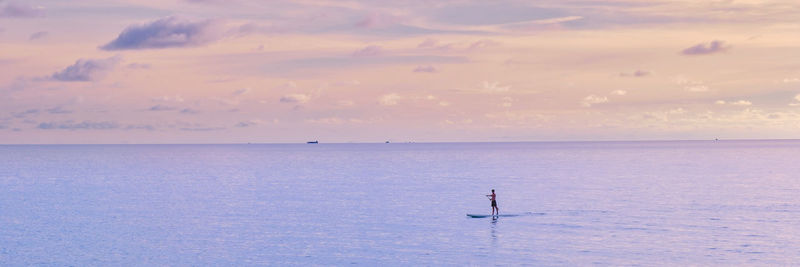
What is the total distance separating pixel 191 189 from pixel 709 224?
7589 cm

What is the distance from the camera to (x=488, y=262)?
46500 millimetres

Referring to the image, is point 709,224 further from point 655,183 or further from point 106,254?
point 655,183

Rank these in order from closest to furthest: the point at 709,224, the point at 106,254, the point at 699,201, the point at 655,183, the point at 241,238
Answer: the point at 106,254 → the point at 241,238 → the point at 709,224 → the point at 699,201 → the point at 655,183

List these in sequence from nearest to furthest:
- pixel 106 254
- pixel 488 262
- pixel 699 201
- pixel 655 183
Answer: pixel 488 262 → pixel 106 254 → pixel 699 201 → pixel 655 183

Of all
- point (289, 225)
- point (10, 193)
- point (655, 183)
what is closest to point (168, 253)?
point (289, 225)

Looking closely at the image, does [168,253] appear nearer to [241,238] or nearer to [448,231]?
[241,238]

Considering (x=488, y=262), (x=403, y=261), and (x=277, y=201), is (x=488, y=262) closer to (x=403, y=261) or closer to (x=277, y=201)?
(x=403, y=261)

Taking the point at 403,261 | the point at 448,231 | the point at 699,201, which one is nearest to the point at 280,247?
the point at 403,261

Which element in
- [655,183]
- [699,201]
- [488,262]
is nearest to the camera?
[488,262]

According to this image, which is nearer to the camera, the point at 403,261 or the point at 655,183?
the point at 403,261

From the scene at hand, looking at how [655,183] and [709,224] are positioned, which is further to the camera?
[655,183]

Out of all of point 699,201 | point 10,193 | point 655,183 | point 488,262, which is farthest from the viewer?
point 655,183

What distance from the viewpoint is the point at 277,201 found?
89125mm

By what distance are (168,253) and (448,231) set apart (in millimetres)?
21697
